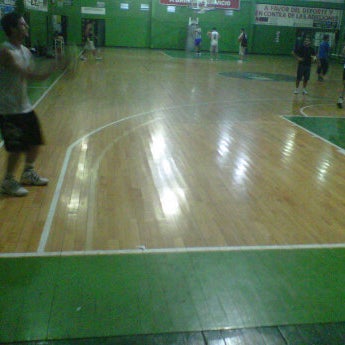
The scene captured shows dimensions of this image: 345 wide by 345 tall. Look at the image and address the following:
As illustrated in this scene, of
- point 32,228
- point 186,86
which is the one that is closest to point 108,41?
point 186,86

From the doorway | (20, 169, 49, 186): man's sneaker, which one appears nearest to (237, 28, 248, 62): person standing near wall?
the doorway

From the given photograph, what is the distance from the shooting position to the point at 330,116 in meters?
9.57

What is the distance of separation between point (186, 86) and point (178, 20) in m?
17.4

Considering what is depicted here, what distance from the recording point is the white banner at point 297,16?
2864 cm

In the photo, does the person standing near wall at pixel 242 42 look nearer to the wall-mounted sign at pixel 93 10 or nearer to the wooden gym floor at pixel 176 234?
the wall-mounted sign at pixel 93 10

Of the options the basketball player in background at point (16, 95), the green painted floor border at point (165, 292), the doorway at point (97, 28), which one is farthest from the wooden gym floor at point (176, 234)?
the doorway at point (97, 28)

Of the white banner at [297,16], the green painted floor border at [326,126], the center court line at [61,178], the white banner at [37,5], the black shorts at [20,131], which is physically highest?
the white banner at [297,16]

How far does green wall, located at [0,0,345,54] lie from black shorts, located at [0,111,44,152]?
24972 mm

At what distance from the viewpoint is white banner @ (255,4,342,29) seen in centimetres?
2864

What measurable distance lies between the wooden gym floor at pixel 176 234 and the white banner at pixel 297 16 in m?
23.0

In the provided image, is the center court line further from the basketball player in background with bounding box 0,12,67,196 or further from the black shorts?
the black shorts

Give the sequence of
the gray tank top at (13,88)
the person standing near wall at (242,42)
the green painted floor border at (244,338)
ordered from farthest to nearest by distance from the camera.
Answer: the person standing near wall at (242,42)
the gray tank top at (13,88)
the green painted floor border at (244,338)

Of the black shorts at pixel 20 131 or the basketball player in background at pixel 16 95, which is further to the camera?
the black shorts at pixel 20 131

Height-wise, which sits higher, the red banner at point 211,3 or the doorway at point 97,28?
the red banner at point 211,3
